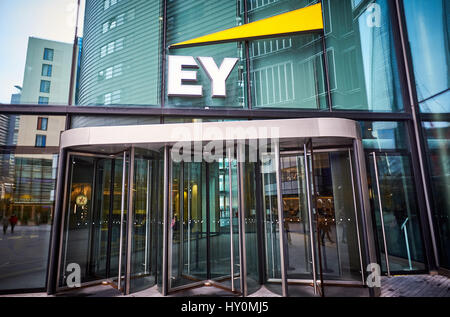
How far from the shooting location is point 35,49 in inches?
227

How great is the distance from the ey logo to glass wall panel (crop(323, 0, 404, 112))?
469 millimetres

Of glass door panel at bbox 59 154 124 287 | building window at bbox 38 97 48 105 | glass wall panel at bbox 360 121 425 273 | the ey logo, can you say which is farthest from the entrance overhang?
glass wall panel at bbox 360 121 425 273

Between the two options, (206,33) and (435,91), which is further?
(206,33)

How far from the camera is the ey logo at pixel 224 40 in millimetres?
5910

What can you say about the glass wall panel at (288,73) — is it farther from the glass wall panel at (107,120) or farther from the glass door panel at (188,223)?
the glass wall panel at (107,120)

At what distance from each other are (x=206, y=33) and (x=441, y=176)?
227 inches

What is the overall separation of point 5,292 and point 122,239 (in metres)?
2.06

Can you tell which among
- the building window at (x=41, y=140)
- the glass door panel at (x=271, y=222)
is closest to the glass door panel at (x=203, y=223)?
the glass door panel at (x=271, y=222)

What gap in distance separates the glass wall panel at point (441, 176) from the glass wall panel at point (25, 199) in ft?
24.3

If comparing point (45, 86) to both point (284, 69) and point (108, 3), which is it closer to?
point (108, 3)

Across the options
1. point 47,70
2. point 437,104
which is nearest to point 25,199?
point 47,70

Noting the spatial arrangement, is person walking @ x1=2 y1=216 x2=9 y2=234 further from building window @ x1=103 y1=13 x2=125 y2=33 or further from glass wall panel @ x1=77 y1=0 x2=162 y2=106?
building window @ x1=103 y1=13 x2=125 y2=33

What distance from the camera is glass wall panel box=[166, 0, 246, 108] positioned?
5891 mm

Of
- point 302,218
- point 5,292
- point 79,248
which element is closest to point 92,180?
point 79,248
